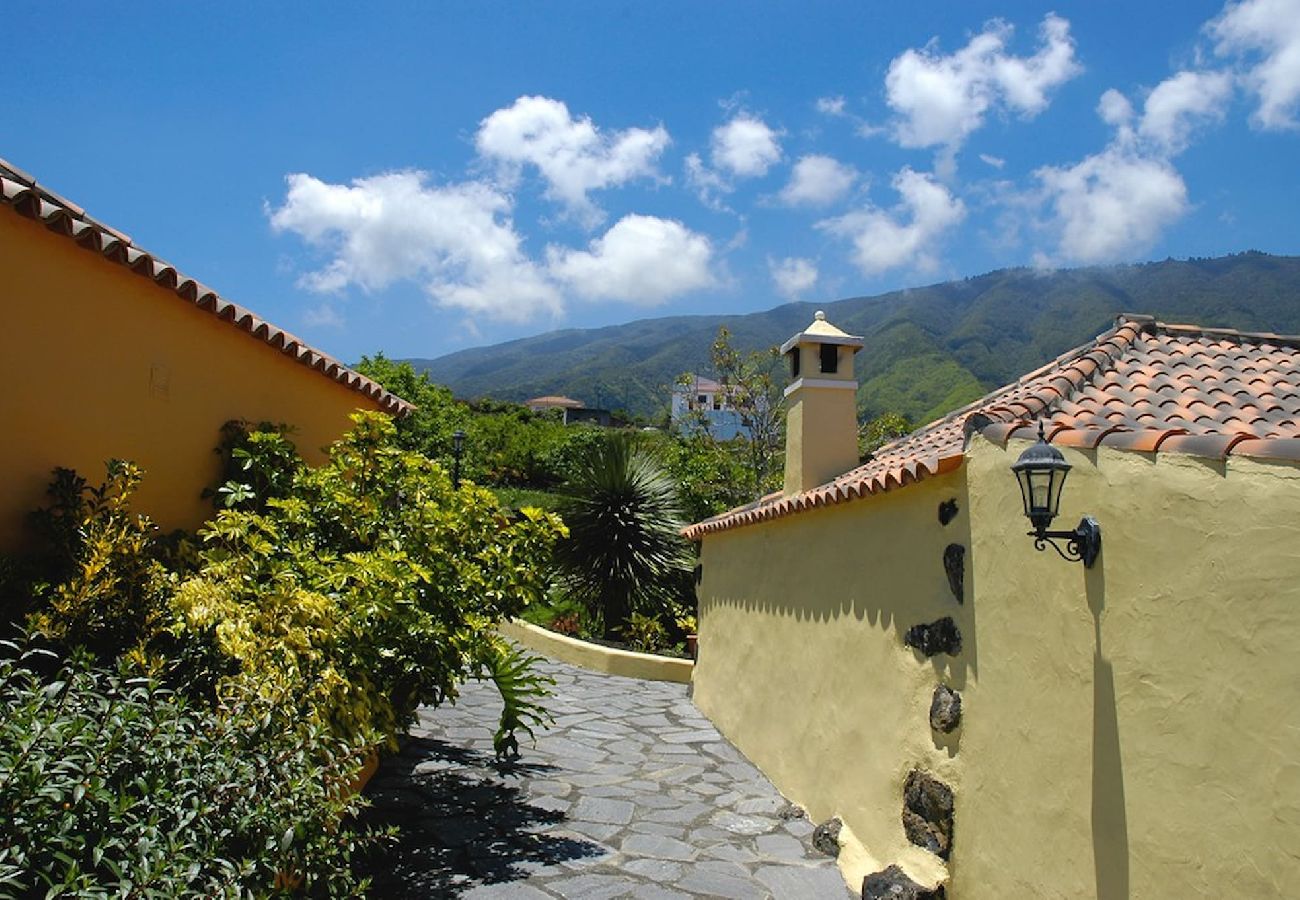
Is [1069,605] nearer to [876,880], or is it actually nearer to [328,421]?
[876,880]

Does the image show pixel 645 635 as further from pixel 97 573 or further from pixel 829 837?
pixel 97 573

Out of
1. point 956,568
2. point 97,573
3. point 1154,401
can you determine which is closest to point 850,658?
point 956,568

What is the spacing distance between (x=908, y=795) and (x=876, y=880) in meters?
Result: 0.50

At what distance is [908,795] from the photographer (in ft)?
18.4

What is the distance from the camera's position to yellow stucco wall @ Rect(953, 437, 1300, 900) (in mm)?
3057

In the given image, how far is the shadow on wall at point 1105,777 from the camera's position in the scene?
12.1 ft

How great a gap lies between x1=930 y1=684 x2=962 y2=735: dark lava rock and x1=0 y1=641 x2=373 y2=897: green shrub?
307 centimetres

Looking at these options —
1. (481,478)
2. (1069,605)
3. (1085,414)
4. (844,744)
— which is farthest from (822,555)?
(481,478)

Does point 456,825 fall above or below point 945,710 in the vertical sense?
below

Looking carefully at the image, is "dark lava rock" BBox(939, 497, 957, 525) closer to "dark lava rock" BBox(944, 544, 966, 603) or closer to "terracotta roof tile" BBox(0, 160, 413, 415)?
"dark lava rock" BBox(944, 544, 966, 603)

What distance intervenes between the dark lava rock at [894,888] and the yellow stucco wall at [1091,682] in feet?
0.29

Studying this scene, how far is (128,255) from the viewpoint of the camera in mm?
5828

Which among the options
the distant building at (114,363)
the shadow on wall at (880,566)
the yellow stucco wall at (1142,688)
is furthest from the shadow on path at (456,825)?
the yellow stucco wall at (1142,688)

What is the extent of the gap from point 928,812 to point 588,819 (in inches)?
107
